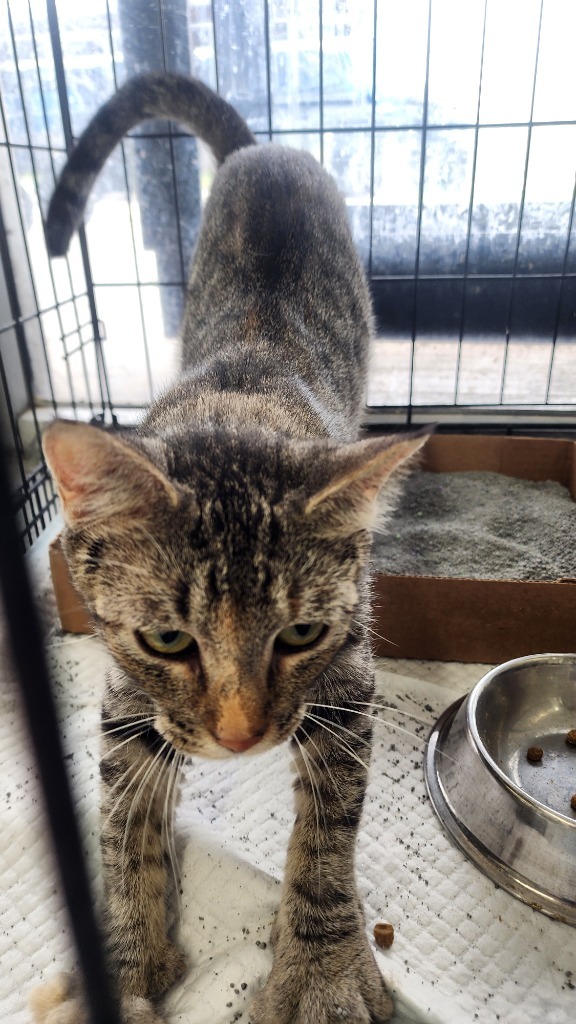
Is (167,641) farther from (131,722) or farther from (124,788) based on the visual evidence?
(124,788)

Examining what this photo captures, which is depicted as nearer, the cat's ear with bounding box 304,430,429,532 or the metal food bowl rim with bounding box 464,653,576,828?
the cat's ear with bounding box 304,430,429,532

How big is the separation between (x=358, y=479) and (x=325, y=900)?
672mm

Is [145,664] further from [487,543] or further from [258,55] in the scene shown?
[258,55]

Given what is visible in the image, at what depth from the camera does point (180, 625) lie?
815 mm

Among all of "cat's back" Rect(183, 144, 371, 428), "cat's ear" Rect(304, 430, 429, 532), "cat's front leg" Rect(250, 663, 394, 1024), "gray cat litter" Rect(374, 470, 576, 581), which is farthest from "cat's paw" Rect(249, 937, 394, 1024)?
"cat's back" Rect(183, 144, 371, 428)

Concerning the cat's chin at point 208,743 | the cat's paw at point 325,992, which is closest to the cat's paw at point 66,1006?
the cat's paw at point 325,992

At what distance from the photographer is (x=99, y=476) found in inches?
31.7

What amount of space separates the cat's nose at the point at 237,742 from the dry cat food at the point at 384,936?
20.8 inches

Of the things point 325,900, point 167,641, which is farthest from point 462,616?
point 167,641

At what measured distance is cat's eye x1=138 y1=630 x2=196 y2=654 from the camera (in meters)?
0.84

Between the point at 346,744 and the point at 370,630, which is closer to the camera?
the point at 346,744

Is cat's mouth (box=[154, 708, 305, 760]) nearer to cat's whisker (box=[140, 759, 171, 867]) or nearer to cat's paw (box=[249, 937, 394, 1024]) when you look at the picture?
cat's whisker (box=[140, 759, 171, 867])

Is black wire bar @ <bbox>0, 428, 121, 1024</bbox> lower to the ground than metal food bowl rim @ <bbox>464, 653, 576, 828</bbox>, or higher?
higher

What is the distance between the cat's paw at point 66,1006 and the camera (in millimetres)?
1000
